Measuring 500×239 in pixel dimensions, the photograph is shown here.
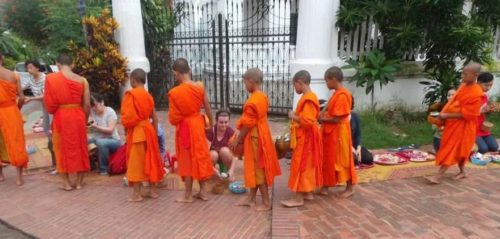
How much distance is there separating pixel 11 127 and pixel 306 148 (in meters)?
3.84

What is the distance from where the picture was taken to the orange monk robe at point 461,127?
4527mm

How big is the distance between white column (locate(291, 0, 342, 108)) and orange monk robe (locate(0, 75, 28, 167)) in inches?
182

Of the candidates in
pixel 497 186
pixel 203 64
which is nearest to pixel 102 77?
pixel 203 64

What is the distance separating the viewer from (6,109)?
5.06 m

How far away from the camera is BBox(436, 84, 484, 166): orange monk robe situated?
453 cm

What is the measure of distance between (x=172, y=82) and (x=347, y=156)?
6671mm

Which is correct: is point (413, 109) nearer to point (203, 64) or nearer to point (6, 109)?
point (203, 64)

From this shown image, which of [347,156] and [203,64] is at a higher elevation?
[203,64]

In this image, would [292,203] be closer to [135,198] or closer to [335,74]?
[335,74]

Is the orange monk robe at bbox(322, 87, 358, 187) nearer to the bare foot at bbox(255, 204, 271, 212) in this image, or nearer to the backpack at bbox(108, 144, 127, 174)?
the bare foot at bbox(255, 204, 271, 212)

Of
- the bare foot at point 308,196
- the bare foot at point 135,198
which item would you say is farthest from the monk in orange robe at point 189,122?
the bare foot at point 308,196

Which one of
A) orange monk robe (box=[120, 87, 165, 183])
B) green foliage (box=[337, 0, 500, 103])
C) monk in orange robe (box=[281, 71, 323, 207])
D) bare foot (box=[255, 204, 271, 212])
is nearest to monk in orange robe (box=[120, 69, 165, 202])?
orange monk robe (box=[120, 87, 165, 183])

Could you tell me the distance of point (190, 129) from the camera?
4.23 metres

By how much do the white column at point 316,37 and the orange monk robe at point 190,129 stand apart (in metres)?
3.47
